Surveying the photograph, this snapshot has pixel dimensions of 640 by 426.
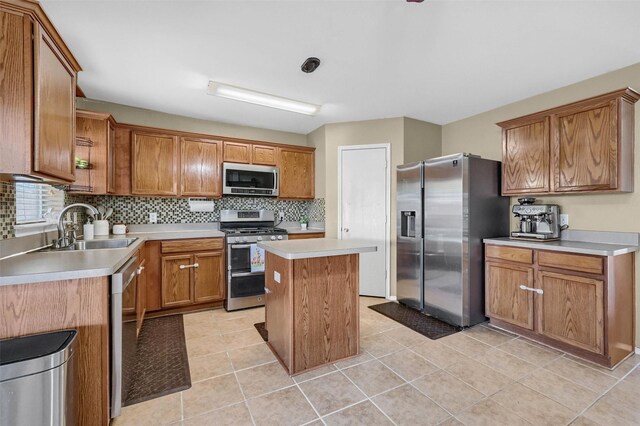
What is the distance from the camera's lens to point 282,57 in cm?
236

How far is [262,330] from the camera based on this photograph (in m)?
2.89

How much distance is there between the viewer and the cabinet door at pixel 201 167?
366 centimetres

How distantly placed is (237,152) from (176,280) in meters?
1.87

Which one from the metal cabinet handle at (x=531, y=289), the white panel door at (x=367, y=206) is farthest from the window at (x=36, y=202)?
the metal cabinet handle at (x=531, y=289)

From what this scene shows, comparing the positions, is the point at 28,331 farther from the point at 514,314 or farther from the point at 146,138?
the point at 514,314

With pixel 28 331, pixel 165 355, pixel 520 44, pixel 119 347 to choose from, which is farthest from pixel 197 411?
pixel 520 44

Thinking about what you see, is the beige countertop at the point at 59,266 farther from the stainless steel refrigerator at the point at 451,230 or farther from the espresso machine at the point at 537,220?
the espresso machine at the point at 537,220

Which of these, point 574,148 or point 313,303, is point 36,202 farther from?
point 574,148

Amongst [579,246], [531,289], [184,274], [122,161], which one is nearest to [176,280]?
[184,274]

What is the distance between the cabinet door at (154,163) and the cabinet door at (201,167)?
11cm

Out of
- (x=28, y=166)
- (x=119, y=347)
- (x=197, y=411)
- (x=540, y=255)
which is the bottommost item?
(x=197, y=411)

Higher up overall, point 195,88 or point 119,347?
point 195,88

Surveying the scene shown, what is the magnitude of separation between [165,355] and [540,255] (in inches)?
135

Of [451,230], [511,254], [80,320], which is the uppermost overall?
[451,230]
